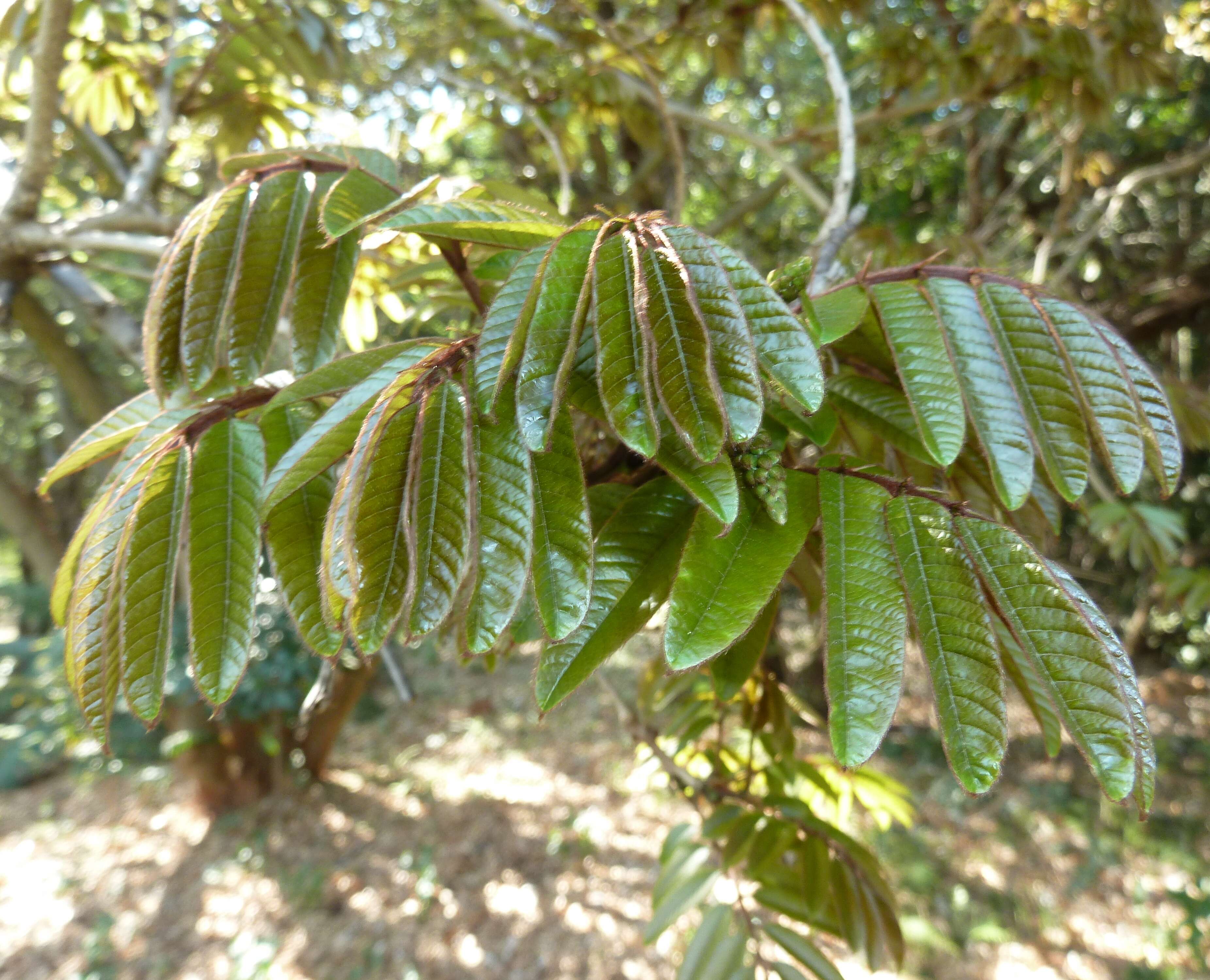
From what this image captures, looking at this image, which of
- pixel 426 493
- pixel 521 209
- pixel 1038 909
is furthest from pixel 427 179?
pixel 1038 909

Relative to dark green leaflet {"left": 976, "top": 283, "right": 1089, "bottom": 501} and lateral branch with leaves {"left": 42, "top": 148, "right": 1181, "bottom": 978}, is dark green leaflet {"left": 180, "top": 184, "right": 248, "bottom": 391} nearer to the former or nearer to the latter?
lateral branch with leaves {"left": 42, "top": 148, "right": 1181, "bottom": 978}

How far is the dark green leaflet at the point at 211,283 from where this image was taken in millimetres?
739

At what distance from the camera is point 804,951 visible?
1123mm

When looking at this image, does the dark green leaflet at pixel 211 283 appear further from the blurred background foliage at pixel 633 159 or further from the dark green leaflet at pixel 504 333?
the dark green leaflet at pixel 504 333

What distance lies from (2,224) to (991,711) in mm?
2021

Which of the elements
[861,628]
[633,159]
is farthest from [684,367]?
[633,159]

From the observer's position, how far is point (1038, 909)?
3.19 m

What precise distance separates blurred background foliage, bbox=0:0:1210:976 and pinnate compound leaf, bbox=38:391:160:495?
13.9 inches

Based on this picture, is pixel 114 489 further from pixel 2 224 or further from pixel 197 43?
pixel 197 43

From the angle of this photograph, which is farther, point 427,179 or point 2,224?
point 2,224

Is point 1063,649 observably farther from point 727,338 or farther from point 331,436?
point 331,436

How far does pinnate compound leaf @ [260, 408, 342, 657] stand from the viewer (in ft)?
2.10

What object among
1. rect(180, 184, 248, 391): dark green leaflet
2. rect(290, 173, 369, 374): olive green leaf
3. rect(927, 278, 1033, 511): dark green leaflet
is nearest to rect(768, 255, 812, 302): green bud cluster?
rect(927, 278, 1033, 511): dark green leaflet

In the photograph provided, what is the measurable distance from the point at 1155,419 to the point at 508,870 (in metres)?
3.78
